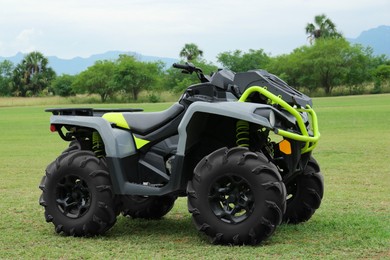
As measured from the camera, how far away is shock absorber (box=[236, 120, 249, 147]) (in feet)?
22.0

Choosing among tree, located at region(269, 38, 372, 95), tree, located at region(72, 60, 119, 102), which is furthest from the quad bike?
tree, located at region(72, 60, 119, 102)

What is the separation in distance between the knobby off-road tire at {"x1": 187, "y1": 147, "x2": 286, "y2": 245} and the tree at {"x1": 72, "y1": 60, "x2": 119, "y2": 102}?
387 feet

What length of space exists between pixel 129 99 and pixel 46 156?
320 feet

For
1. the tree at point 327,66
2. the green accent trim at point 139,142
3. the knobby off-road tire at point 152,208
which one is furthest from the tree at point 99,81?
the green accent trim at point 139,142

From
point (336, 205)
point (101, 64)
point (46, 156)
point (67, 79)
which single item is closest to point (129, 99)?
point (101, 64)

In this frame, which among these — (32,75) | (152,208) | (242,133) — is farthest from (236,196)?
(32,75)

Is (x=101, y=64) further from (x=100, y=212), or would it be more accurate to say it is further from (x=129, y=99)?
(x=100, y=212)

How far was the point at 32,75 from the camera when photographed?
150 m

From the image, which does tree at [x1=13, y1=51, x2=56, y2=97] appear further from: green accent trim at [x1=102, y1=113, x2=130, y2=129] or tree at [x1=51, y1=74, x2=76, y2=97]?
green accent trim at [x1=102, y1=113, x2=130, y2=129]

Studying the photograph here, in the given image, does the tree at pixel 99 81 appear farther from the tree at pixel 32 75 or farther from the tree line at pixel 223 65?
the tree at pixel 32 75

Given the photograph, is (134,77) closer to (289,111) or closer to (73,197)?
(73,197)

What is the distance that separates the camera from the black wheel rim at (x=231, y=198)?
6379mm

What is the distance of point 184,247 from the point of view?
21.5 feet

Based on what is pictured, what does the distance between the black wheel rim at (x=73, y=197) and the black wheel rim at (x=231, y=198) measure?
1483mm
